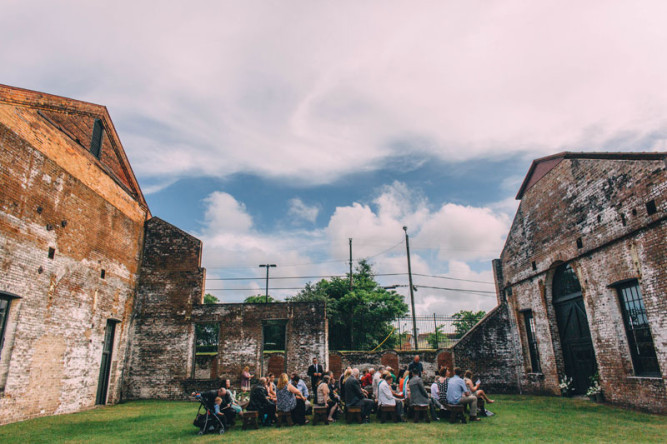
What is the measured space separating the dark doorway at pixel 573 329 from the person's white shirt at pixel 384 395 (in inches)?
311

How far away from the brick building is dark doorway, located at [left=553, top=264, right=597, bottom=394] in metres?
9.06

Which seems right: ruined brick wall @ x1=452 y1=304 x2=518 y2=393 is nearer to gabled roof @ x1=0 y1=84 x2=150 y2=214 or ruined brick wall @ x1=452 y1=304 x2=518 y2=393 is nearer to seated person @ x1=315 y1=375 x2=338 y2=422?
seated person @ x1=315 y1=375 x2=338 y2=422

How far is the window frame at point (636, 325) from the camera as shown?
1046 cm

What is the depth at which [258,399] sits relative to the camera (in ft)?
30.5

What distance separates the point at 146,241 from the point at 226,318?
4874mm

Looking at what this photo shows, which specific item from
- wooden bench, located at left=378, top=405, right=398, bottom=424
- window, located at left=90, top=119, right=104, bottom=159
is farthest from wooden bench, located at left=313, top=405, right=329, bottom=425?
window, located at left=90, top=119, right=104, bottom=159

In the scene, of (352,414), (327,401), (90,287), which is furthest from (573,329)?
(90,287)

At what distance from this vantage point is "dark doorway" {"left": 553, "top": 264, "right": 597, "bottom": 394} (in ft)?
43.1

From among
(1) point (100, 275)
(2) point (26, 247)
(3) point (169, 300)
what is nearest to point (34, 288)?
(2) point (26, 247)

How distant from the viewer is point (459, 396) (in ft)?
30.4

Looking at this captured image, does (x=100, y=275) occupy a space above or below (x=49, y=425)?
above

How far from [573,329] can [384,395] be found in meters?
8.48

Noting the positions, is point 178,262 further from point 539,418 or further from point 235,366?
point 539,418

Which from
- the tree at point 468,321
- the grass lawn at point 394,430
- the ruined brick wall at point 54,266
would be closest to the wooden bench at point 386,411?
the grass lawn at point 394,430
